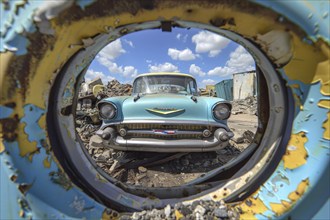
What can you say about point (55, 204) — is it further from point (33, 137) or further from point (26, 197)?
point (33, 137)

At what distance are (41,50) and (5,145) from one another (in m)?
0.33

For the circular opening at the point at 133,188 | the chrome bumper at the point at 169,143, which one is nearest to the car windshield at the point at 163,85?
the chrome bumper at the point at 169,143

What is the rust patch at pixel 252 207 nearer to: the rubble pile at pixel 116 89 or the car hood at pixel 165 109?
the car hood at pixel 165 109

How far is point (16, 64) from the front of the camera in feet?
2.23

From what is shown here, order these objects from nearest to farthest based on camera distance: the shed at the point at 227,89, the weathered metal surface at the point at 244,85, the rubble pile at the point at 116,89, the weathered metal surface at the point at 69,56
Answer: the weathered metal surface at the point at 69,56 → the rubble pile at the point at 116,89 → the weathered metal surface at the point at 244,85 → the shed at the point at 227,89

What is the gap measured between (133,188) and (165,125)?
6.25 ft

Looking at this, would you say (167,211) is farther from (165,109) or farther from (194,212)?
(165,109)

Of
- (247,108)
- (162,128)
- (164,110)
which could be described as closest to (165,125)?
(162,128)

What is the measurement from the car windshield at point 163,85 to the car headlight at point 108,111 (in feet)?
3.01

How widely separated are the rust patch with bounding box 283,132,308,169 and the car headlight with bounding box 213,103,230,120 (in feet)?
7.54

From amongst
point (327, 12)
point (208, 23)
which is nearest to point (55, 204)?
point (208, 23)

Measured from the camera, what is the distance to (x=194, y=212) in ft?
3.00

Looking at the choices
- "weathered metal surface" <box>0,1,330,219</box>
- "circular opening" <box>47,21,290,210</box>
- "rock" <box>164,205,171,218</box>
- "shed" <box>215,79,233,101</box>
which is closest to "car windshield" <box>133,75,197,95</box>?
"circular opening" <box>47,21,290,210</box>

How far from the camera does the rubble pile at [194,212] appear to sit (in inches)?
34.8
